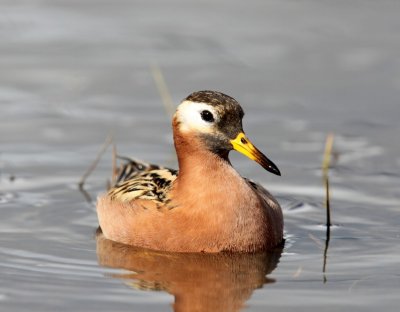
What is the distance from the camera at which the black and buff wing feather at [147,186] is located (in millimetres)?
13297

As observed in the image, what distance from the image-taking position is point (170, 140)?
16812 mm

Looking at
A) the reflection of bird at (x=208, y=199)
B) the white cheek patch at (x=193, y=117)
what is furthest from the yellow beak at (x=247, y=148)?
the white cheek patch at (x=193, y=117)

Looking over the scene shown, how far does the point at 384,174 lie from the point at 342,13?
22.3ft

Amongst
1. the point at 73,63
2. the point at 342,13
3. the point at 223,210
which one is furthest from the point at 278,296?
the point at 342,13

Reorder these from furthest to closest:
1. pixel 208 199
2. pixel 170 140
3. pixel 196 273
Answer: pixel 170 140 < pixel 208 199 < pixel 196 273

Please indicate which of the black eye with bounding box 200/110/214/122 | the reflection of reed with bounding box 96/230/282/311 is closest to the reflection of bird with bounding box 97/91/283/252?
the black eye with bounding box 200/110/214/122

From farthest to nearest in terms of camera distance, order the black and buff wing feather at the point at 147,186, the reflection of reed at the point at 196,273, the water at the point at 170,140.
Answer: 1. the black and buff wing feather at the point at 147,186
2. the water at the point at 170,140
3. the reflection of reed at the point at 196,273

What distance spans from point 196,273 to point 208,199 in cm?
94

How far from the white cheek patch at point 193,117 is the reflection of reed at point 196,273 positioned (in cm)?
135

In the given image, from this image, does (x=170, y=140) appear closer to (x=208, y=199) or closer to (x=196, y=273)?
(x=208, y=199)

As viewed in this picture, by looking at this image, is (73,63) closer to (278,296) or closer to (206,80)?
(206,80)

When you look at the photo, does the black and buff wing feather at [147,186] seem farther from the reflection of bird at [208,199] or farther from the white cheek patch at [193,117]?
the white cheek patch at [193,117]

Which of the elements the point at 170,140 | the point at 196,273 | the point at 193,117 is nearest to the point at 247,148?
the point at 193,117

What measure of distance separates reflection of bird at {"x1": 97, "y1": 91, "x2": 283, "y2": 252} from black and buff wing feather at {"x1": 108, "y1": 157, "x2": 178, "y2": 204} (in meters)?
0.09
